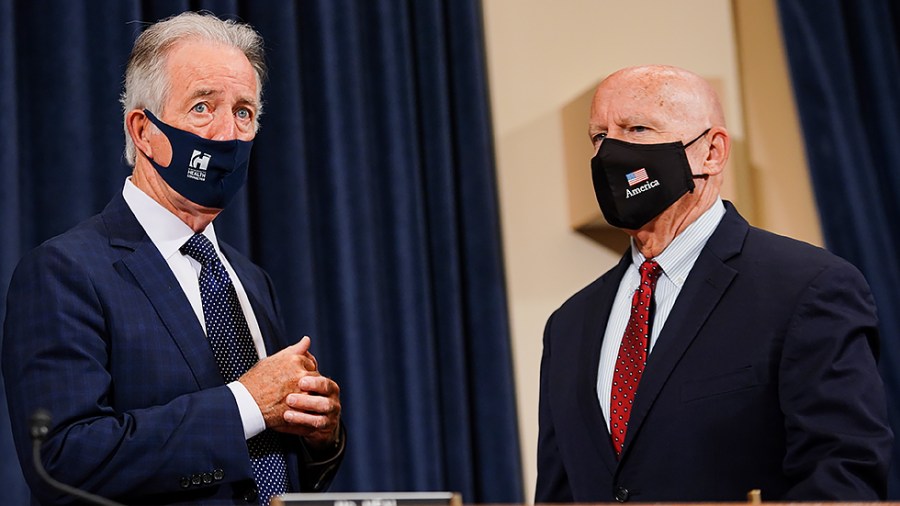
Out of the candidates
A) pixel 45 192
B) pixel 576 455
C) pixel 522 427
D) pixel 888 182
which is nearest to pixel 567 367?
pixel 576 455

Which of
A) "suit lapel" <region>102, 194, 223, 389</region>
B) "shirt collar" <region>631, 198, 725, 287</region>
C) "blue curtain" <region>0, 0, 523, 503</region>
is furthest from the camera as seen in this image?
"blue curtain" <region>0, 0, 523, 503</region>

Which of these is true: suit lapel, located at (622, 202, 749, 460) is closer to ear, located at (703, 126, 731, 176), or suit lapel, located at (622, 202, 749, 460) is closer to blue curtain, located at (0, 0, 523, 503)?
ear, located at (703, 126, 731, 176)

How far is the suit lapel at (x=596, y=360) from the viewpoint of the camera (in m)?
2.48

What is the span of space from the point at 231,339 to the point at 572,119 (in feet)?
5.81

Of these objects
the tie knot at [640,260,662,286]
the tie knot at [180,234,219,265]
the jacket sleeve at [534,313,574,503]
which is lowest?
the jacket sleeve at [534,313,574,503]

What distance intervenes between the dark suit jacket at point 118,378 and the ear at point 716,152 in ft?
3.97

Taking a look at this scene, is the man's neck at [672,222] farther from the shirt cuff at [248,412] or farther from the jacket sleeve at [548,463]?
the shirt cuff at [248,412]

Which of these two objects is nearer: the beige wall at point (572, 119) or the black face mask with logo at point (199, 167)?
the black face mask with logo at point (199, 167)

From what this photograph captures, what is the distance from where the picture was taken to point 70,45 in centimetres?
329

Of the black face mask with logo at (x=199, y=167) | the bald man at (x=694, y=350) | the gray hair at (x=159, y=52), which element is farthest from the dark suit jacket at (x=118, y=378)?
the bald man at (x=694, y=350)

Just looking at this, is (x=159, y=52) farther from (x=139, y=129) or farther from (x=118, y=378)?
(x=118, y=378)

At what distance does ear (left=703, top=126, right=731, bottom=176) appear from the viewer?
2.71 m

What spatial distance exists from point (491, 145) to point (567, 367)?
1.23m

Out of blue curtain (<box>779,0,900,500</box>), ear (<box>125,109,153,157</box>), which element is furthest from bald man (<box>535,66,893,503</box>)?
blue curtain (<box>779,0,900,500</box>)
